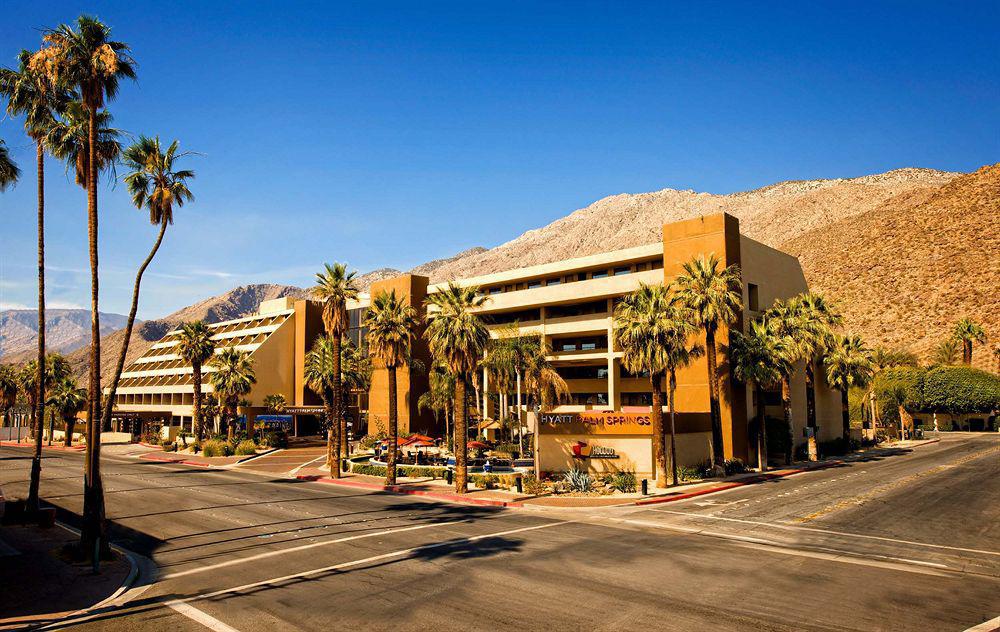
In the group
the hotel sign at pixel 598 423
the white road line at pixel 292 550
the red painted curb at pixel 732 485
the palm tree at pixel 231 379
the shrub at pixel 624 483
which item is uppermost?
the palm tree at pixel 231 379

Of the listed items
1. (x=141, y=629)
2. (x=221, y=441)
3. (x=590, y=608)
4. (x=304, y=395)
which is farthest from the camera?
(x=304, y=395)

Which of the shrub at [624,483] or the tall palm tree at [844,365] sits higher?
the tall palm tree at [844,365]

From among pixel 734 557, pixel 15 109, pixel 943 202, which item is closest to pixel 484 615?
pixel 734 557

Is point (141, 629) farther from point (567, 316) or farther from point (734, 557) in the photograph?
point (567, 316)

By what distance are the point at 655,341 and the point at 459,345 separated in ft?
37.4

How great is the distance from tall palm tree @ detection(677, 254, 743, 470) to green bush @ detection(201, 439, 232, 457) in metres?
44.2

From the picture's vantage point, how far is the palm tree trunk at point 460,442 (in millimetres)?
34781

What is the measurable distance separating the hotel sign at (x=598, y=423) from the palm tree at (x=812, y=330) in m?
16.2

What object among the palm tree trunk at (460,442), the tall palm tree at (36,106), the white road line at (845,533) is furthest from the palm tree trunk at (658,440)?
the tall palm tree at (36,106)

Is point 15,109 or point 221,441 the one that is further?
point 221,441

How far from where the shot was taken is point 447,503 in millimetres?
32250

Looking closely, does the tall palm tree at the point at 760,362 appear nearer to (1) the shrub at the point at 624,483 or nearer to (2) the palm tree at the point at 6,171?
(1) the shrub at the point at 624,483

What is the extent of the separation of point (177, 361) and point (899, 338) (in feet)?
394

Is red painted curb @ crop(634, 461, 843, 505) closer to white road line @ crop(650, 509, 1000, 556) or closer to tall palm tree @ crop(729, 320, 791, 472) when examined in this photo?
tall palm tree @ crop(729, 320, 791, 472)
